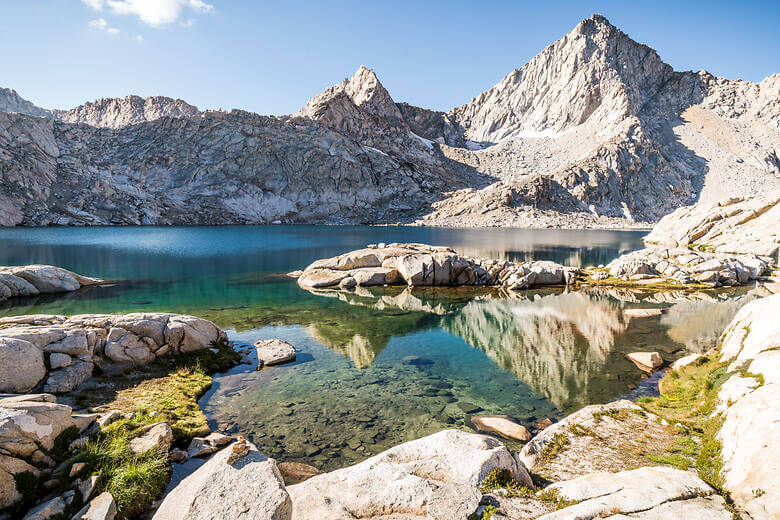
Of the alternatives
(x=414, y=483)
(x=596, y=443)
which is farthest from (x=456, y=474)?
(x=596, y=443)

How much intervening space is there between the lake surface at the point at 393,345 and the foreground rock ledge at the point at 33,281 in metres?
1.81

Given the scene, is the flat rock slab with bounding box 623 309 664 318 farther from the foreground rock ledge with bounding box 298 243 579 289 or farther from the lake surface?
the foreground rock ledge with bounding box 298 243 579 289

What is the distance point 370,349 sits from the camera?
24.2 metres

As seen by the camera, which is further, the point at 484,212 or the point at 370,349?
the point at 484,212

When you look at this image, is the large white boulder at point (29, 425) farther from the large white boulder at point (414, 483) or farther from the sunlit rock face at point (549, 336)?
the sunlit rock face at point (549, 336)

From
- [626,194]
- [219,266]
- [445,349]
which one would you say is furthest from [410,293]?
[626,194]

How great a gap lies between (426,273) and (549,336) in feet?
65.8

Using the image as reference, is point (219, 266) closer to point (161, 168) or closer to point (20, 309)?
point (20, 309)

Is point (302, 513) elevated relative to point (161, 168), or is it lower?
lower

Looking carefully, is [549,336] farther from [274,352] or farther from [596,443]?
[274,352]

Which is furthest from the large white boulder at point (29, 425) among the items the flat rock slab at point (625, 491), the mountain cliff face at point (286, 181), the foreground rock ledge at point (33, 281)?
the mountain cliff face at point (286, 181)

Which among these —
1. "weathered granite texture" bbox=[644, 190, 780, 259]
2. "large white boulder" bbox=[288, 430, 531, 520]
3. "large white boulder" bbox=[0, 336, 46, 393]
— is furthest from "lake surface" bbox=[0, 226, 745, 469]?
"weathered granite texture" bbox=[644, 190, 780, 259]

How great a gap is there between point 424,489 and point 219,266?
55489mm

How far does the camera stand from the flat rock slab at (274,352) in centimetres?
2103
